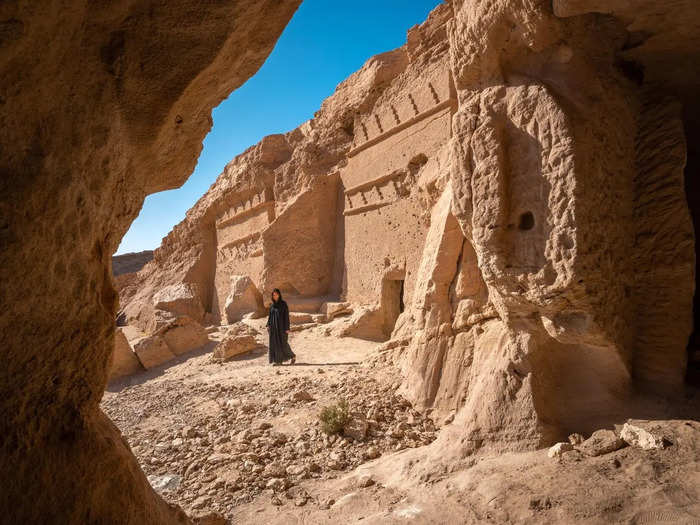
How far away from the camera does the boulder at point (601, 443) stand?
247 cm

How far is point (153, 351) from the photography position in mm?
8773

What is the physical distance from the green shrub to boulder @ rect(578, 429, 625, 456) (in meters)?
2.10

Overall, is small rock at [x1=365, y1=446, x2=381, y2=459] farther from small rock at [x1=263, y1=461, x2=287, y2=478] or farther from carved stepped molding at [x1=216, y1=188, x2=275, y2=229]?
carved stepped molding at [x1=216, y1=188, x2=275, y2=229]

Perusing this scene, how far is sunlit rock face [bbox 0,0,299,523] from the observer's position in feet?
3.48

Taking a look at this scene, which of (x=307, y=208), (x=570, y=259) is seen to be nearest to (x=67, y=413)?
(x=570, y=259)

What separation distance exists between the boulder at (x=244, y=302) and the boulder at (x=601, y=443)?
1014 centimetres

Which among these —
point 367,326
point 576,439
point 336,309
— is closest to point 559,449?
point 576,439

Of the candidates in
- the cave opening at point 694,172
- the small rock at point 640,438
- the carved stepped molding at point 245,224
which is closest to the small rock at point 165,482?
the small rock at point 640,438

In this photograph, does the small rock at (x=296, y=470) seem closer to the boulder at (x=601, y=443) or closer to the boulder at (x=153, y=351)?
the boulder at (x=601, y=443)

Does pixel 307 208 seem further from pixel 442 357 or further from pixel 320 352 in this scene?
pixel 442 357

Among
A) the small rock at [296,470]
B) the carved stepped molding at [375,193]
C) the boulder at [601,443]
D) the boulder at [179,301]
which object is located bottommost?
the small rock at [296,470]

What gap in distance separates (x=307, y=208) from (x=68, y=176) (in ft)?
33.3

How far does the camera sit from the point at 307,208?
37.0ft

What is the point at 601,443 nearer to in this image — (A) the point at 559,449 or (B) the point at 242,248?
(A) the point at 559,449
